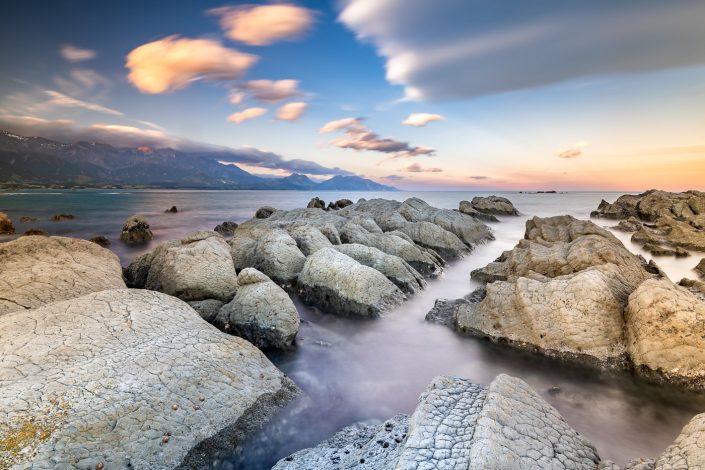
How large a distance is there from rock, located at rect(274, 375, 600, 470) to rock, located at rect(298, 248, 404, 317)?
742cm

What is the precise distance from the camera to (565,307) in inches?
393

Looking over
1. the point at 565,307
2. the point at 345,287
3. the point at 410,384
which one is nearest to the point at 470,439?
the point at 410,384

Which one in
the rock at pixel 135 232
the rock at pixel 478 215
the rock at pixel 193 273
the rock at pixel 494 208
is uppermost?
the rock at pixel 494 208

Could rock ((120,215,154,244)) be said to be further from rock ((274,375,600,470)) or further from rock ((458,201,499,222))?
rock ((458,201,499,222))

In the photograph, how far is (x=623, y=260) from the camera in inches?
508

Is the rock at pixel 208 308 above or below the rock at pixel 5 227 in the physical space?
above

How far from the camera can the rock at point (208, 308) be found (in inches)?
449

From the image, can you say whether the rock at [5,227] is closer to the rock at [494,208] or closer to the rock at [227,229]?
the rock at [227,229]

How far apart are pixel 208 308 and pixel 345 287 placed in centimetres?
490

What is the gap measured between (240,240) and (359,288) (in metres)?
8.22

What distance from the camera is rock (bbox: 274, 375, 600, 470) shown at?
412 cm

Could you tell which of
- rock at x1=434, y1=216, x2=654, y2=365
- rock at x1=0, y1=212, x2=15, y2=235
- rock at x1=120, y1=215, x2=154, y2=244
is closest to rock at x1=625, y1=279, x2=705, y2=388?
rock at x1=434, y1=216, x2=654, y2=365

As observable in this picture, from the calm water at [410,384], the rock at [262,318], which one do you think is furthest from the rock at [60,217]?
the rock at [262,318]

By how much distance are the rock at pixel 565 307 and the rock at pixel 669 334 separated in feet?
2.04
